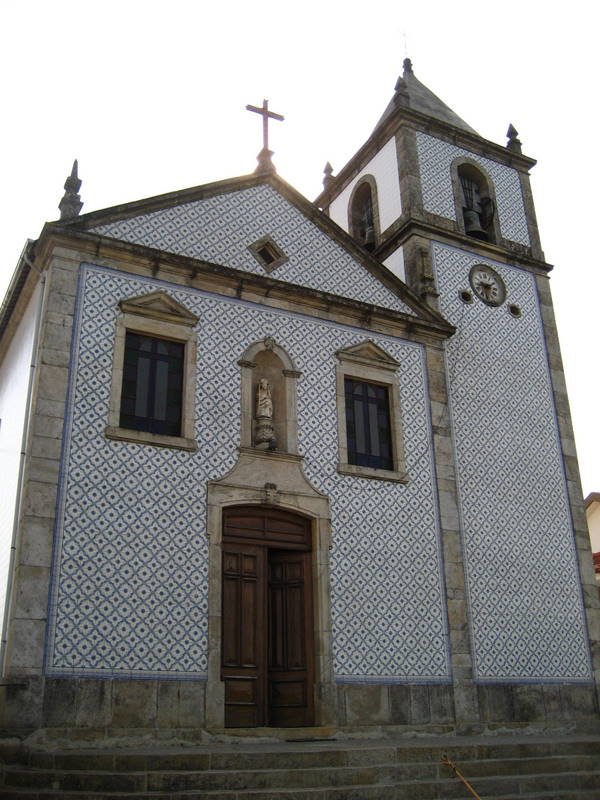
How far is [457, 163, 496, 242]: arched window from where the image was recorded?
1562cm

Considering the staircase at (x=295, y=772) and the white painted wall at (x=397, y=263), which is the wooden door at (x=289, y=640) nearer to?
the staircase at (x=295, y=772)

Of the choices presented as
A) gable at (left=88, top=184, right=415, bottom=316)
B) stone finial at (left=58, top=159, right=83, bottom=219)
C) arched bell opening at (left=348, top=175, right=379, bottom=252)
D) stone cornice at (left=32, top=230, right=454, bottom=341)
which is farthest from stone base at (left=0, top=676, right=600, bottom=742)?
arched bell opening at (left=348, top=175, right=379, bottom=252)

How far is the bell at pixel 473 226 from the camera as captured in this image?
15.5 meters

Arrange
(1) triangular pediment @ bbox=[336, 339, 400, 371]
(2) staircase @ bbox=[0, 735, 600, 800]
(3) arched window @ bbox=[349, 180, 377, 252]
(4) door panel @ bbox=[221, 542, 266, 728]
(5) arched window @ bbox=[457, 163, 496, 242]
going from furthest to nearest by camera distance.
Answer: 1. (3) arched window @ bbox=[349, 180, 377, 252]
2. (5) arched window @ bbox=[457, 163, 496, 242]
3. (1) triangular pediment @ bbox=[336, 339, 400, 371]
4. (4) door panel @ bbox=[221, 542, 266, 728]
5. (2) staircase @ bbox=[0, 735, 600, 800]

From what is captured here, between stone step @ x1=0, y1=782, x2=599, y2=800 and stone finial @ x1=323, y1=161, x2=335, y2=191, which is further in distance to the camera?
stone finial @ x1=323, y1=161, x2=335, y2=191

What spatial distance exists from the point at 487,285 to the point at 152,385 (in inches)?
271

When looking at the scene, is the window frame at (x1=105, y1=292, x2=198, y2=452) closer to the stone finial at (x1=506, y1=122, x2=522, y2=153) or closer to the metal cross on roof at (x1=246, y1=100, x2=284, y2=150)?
the metal cross on roof at (x1=246, y1=100, x2=284, y2=150)

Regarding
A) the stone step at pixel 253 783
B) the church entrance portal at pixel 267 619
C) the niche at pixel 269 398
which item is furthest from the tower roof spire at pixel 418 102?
the stone step at pixel 253 783

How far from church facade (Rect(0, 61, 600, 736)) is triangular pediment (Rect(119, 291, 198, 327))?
3 centimetres

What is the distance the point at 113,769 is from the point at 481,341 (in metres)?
9.28

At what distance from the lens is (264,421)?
11.4m

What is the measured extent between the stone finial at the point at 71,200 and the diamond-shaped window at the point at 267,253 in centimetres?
264

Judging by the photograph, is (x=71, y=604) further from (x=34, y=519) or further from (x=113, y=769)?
(x=113, y=769)

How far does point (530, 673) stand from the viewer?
1209cm
